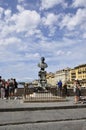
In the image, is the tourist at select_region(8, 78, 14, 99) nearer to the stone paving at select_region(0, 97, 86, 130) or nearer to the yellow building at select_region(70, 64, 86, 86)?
the stone paving at select_region(0, 97, 86, 130)

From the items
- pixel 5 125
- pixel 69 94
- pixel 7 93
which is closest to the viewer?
pixel 5 125

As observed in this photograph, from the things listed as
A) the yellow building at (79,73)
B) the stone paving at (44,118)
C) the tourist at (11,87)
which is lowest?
the stone paving at (44,118)

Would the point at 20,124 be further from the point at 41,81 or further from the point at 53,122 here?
the point at 41,81

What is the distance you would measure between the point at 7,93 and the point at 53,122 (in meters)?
14.6

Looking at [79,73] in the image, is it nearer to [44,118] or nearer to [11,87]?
[11,87]

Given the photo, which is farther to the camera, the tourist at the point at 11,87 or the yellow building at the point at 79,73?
the yellow building at the point at 79,73

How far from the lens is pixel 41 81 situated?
29.8 meters

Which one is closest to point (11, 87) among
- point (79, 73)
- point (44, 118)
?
point (44, 118)

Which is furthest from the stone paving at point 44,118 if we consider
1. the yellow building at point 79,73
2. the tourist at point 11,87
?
the yellow building at point 79,73

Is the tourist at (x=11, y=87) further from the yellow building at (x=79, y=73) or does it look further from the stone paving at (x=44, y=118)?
the yellow building at (x=79, y=73)

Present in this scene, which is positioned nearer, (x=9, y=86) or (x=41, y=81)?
(x=9, y=86)

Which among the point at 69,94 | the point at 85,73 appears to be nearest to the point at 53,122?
the point at 69,94

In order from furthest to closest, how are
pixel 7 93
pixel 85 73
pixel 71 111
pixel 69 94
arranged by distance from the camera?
pixel 85 73, pixel 69 94, pixel 7 93, pixel 71 111

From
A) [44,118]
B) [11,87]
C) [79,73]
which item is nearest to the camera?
[44,118]
